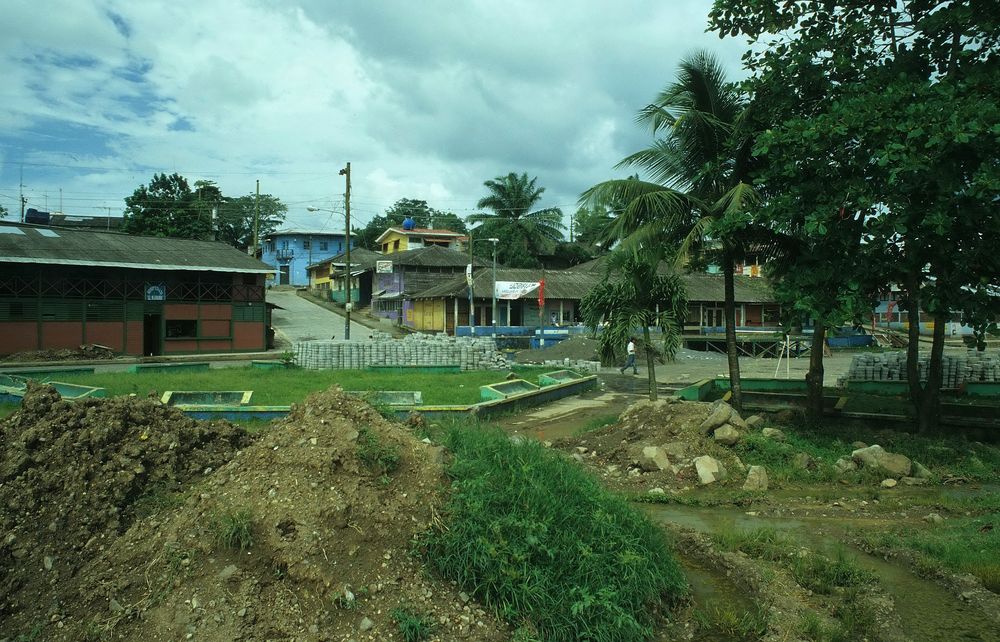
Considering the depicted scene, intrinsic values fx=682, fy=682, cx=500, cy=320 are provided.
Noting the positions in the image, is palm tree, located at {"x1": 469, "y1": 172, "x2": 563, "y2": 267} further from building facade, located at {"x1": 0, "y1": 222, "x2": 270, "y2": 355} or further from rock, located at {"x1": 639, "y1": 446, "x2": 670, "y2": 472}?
rock, located at {"x1": 639, "y1": 446, "x2": 670, "y2": 472}

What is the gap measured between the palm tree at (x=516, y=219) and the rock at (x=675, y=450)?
4862 centimetres

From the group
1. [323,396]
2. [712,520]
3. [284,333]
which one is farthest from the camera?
[284,333]

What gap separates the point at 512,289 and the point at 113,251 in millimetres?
23249

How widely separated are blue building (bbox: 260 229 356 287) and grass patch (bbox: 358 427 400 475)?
71709 mm

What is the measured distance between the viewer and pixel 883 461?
1085 cm

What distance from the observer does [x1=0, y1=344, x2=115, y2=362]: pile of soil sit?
32188mm

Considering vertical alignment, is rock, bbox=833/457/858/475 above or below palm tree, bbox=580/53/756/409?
below

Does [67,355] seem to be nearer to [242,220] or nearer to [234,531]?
[234,531]

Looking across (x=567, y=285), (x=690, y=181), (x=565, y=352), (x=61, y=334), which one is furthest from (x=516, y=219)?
(x=690, y=181)

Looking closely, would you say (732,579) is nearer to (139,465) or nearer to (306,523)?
(306,523)

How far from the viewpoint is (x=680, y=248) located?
14.3 meters

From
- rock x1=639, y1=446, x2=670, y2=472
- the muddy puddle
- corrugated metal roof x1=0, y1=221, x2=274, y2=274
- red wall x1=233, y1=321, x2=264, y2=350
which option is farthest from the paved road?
the muddy puddle

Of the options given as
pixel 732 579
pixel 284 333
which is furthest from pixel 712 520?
pixel 284 333

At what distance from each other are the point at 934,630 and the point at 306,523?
5.23 m
